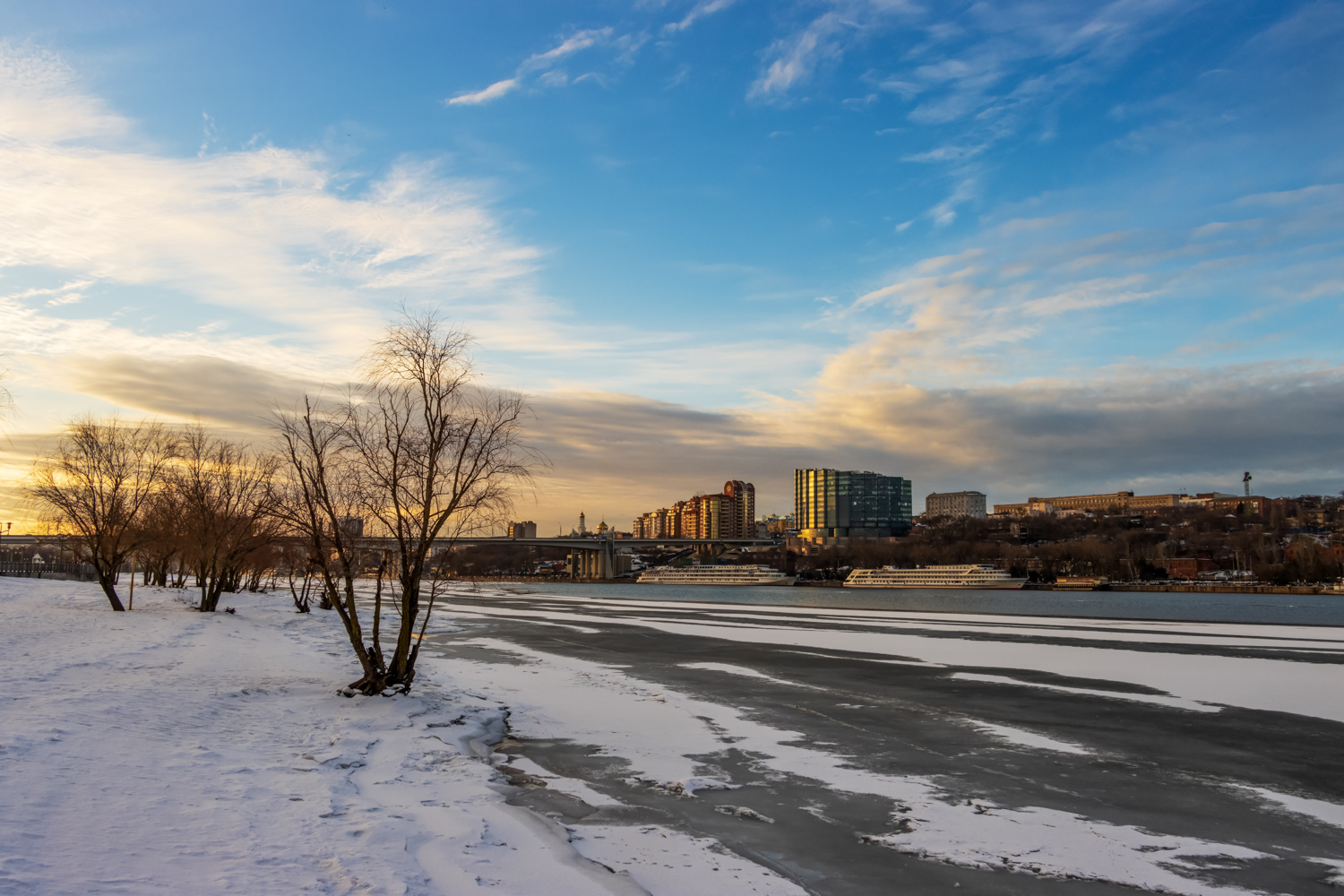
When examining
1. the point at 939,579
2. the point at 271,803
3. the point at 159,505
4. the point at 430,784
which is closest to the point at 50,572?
the point at 159,505

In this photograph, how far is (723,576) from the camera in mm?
182500

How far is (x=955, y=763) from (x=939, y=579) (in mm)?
149163

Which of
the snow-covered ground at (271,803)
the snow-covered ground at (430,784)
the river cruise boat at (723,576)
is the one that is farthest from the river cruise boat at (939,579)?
the snow-covered ground at (271,803)

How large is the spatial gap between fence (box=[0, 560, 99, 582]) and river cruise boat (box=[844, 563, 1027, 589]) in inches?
4788

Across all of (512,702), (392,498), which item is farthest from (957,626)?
(392,498)

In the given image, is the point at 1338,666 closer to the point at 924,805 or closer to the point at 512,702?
the point at 924,805

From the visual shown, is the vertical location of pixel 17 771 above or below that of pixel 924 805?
above

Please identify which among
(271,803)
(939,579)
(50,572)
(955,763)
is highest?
(271,803)

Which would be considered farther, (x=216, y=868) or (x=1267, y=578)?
(x=1267, y=578)

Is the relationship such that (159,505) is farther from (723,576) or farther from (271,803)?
(723,576)

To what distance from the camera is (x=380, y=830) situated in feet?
27.8

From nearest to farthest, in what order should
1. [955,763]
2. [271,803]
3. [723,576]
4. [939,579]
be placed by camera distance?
[271,803] < [955,763] < [939,579] < [723,576]

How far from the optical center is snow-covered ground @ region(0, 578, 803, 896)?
266 inches

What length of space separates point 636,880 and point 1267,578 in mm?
165289
